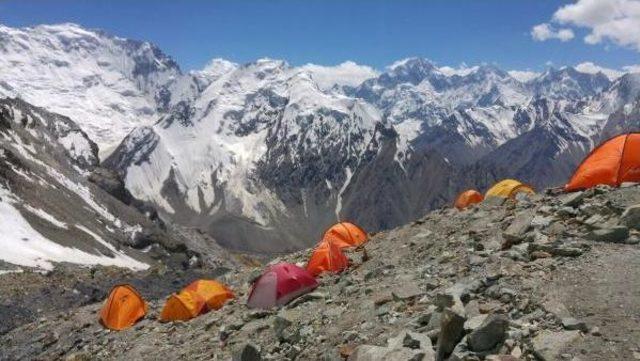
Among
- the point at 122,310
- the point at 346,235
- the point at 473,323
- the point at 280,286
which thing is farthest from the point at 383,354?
the point at 346,235

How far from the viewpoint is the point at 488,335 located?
13.7m

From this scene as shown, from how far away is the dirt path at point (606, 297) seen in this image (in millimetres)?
13008

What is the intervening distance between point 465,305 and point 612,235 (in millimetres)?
5262

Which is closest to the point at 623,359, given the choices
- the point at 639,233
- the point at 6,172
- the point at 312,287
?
the point at 639,233

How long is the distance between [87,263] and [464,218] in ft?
224

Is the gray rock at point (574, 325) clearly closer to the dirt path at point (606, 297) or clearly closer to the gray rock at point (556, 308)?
the dirt path at point (606, 297)

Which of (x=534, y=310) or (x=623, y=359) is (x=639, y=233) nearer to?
(x=534, y=310)

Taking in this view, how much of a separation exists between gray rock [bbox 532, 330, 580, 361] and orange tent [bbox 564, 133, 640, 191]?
516 inches

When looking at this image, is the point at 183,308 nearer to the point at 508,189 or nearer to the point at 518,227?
the point at 518,227

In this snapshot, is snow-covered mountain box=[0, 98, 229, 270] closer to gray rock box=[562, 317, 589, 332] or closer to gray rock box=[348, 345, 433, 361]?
gray rock box=[348, 345, 433, 361]

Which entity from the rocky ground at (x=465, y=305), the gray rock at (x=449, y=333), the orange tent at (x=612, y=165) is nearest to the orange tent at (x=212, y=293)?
the rocky ground at (x=465, y=305)

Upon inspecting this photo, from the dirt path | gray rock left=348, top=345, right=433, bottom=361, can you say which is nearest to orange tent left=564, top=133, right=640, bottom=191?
the dirt path

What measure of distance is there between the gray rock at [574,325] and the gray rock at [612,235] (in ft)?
17.4

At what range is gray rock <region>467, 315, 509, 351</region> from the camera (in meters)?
13.7
